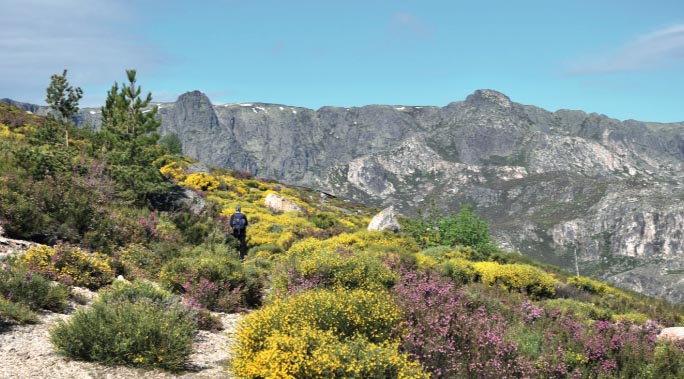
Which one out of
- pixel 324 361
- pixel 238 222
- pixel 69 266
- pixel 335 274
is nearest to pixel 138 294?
pixel 69 266

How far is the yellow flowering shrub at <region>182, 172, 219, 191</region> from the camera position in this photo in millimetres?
38062

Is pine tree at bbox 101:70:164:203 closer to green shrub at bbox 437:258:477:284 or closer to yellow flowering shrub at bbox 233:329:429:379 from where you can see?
green shrub at bbox 437:258:477:284

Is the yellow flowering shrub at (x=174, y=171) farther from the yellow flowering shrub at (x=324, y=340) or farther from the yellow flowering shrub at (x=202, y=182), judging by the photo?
the yellow flowering shrub at (x=324, y=340)

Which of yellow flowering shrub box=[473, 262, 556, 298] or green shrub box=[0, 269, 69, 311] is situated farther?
yellow flowering shrub box=[473, 262, 556, 298]

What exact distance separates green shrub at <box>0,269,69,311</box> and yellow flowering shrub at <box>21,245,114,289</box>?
93cm

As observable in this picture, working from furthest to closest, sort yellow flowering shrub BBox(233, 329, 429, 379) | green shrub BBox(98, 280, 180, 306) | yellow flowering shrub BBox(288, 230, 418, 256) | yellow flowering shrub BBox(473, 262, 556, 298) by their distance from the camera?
yellow flowering shrub BBox(288, 230, 418, 256) < yellow flowering shrub BBox(473, 262, 556, 298) < green shrub BBox(98, 280, 180, 306) < yellow flowering shrub BBox(233, 329, 429, 379)

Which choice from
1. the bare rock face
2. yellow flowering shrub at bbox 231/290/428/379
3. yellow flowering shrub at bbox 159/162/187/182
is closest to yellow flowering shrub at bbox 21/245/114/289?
yellow flowering shrub at bbox 231/290/428/379

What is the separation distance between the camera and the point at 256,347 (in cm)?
723

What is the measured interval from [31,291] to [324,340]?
5.55 m

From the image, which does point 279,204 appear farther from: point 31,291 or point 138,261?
point 31,291

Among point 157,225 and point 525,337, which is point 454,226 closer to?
point 157,225

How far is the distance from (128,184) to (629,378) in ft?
62.3

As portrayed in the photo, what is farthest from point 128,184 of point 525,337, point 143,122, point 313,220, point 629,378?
point 629,378

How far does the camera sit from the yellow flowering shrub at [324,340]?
6.14 m
